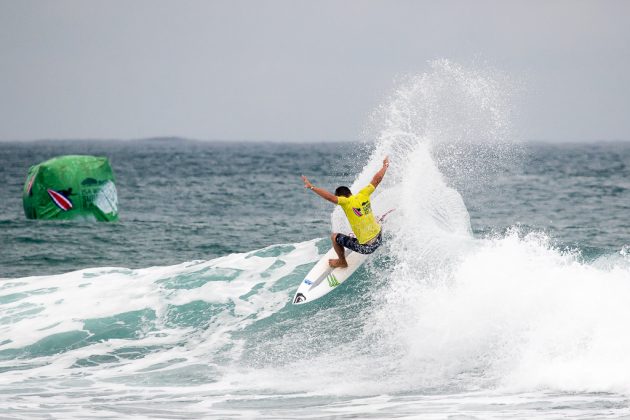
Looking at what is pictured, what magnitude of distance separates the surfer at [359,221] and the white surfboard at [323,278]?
0.45ft

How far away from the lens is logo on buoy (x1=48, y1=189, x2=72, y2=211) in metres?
29.6

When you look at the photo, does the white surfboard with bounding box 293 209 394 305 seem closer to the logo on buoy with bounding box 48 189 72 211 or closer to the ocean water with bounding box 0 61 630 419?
the ocean water with bounding box 0 61 630 419

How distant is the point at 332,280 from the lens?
48.2 ft

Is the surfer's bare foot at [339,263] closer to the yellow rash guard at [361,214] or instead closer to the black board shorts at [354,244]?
the black board shorts at [354,244]

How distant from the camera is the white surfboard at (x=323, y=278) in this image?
1450 centimetres

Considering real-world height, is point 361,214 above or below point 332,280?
above

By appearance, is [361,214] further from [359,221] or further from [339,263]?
[339,263]

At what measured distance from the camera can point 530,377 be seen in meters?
10.7

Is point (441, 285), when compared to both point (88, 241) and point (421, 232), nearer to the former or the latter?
point (421, 232)

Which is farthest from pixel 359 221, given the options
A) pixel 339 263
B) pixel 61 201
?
pixel 61 201

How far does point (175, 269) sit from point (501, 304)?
7188 millimetres

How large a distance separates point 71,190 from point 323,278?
16.8 meters

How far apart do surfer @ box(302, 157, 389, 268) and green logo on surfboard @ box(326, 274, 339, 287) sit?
8.1 inches

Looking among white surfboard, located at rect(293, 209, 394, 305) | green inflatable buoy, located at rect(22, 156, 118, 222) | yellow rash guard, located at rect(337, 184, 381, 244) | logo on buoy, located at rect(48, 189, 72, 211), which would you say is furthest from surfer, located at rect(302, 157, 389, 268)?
logo on buoy, located at rect(48, 189, 72, 211)
